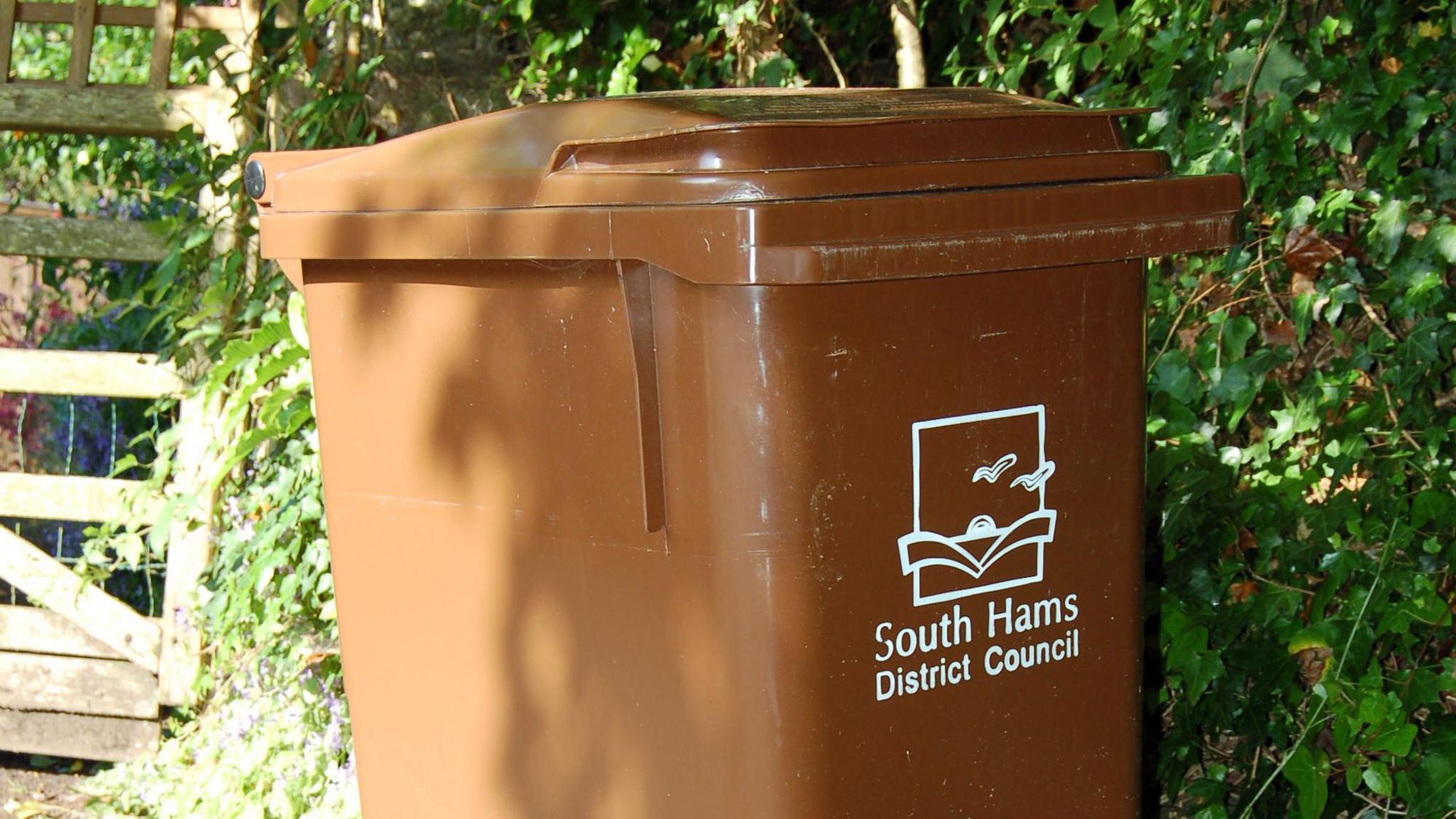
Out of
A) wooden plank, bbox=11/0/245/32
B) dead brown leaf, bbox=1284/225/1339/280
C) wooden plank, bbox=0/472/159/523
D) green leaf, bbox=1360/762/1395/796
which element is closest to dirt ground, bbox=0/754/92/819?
wooden plank, bbox=0/472/159/523

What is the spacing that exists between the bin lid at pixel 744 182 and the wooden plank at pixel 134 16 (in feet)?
6.84

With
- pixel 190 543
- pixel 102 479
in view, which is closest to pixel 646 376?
pixel 190 543

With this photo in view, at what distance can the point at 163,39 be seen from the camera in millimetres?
4219

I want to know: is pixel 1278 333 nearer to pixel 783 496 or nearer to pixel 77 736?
pixel 783 496

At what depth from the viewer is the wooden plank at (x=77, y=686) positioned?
4.30 metres

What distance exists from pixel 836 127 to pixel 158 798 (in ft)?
9.46

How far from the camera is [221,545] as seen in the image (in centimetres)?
394

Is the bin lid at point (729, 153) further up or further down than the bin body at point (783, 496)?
further up

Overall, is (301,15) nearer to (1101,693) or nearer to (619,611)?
(619,611)

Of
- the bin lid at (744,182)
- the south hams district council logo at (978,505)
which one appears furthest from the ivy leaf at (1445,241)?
the south hams district council logo at (978,505)

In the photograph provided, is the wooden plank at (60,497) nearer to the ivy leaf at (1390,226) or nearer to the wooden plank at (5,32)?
the wooden plank at (5,32)

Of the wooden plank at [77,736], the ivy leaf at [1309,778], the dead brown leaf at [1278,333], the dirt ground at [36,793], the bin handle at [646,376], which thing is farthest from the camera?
the wooden plank at [77,736]

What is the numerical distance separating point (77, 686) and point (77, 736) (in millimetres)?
142

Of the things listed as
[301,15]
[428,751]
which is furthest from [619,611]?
[301,15]
